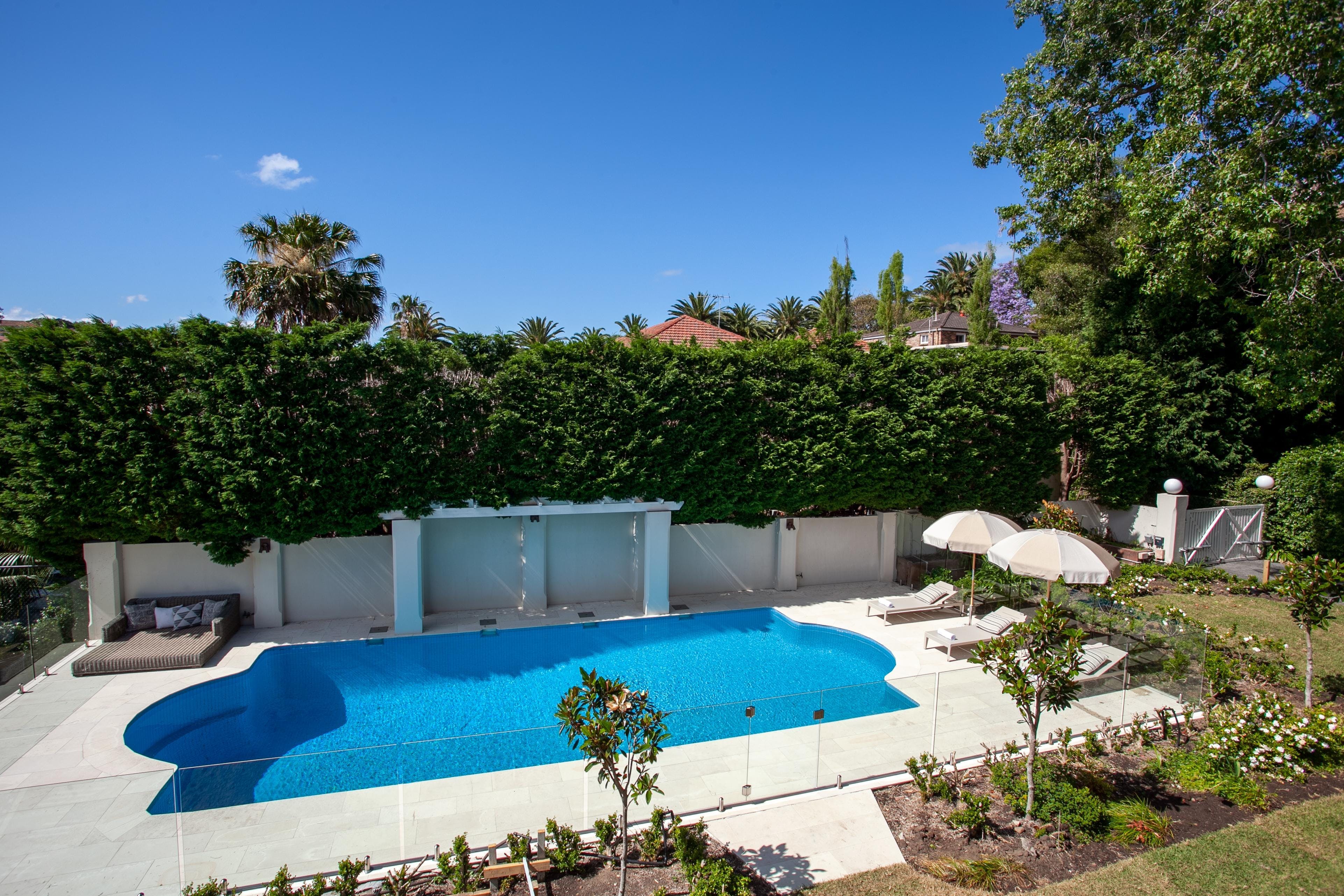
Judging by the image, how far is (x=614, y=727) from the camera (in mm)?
6113

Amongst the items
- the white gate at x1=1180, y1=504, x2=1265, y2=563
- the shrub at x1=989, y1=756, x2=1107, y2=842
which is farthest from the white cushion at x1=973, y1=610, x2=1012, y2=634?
the white gate at x1=1180, y1=504, x2=1265, y2=563

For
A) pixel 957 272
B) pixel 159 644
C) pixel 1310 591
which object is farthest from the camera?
pixel 957 272

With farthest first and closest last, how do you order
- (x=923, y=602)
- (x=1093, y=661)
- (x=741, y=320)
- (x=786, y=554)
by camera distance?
(x=741, y=320) → (x=786, y=554) → (x=923, y=602) → (x=1093, y=661)

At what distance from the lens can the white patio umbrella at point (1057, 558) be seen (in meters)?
11.8

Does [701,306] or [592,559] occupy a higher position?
[701,306]

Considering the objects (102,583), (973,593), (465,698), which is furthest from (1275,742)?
(102,583)

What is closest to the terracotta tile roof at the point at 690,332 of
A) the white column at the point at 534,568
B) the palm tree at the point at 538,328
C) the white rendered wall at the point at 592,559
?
the white rendered wall at the point at 592,559

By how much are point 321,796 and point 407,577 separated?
8066 mm

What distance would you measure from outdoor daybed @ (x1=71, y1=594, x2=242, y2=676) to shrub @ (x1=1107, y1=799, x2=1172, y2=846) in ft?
49.8

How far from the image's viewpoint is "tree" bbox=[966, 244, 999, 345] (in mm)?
34062

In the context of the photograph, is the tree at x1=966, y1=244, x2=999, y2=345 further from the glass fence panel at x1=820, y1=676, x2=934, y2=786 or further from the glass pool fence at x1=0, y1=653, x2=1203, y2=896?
the glass pool fence at x1=0, y1=653, x2=1203, y2=896

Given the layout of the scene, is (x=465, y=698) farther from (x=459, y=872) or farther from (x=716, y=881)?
(x=716, y=881)

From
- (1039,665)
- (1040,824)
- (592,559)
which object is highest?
(1039,665)

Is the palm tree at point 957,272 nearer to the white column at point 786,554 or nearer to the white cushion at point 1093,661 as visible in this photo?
the white column at point 786,554
